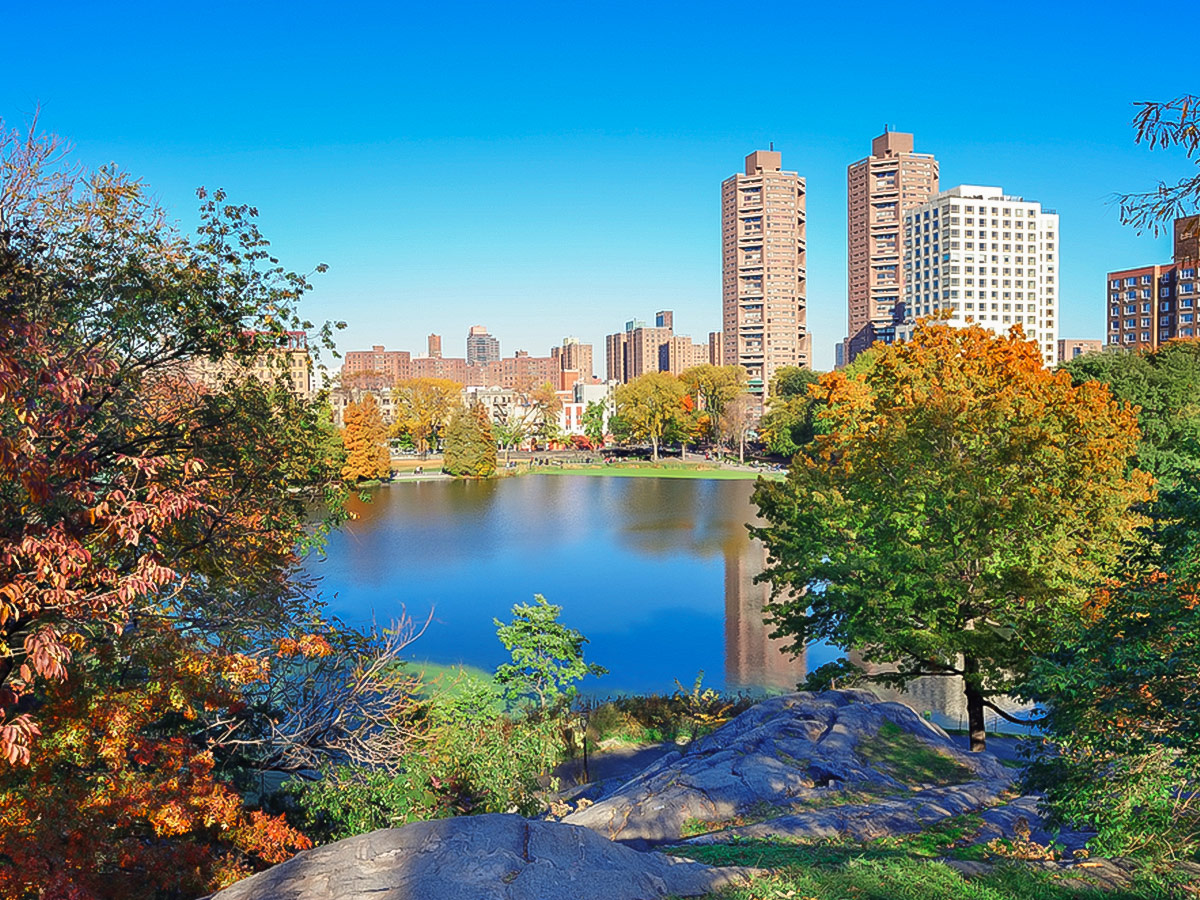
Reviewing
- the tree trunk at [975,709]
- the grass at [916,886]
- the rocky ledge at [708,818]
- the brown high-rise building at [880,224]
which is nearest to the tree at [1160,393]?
the tree trunk at [975,709]

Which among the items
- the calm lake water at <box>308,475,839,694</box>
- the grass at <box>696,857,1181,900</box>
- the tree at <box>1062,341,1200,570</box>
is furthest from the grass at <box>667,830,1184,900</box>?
the tree at <box>1062,341,1200,570</box>

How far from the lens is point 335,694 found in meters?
8.22

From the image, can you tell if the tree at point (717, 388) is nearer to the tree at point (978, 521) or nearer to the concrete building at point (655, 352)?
the tree at point (978, 521)

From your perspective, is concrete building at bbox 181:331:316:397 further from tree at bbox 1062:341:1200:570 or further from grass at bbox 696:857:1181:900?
tree at bbox 1062:341:1200:570

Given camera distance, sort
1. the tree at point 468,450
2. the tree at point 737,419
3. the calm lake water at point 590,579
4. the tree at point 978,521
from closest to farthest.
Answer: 1. the tree at point 978,521
2. the calm lake water at point 590,579
3. the tree at point 468,450
4. the tree at point 737,419

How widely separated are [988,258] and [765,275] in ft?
113

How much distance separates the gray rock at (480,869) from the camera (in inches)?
181

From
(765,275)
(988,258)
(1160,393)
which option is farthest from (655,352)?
(1160,393)

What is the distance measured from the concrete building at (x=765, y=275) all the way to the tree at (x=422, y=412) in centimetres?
6261

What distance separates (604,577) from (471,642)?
8033 mm

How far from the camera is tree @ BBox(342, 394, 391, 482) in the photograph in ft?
177

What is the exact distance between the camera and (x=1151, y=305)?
8481 centimetres

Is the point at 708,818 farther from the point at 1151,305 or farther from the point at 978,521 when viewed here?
the point at 1151,305

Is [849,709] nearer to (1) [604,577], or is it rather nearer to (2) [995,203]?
(1) [604,577]
